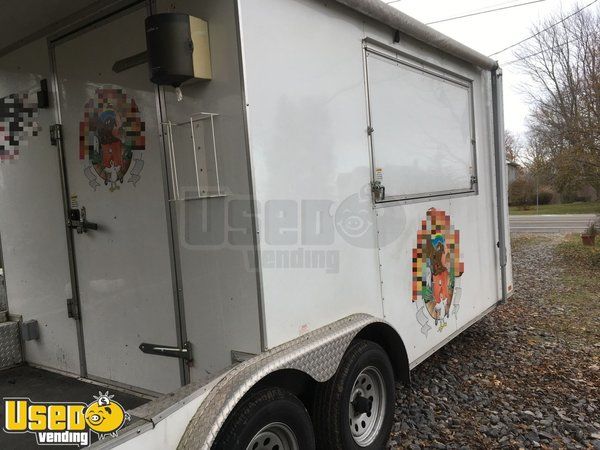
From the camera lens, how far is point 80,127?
9.82 feet

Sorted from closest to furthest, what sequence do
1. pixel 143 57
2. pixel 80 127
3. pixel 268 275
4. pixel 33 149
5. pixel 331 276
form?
1. pixel 268 275
2. pixel 143 57
3. pixel 331 276
4. pixel 80 127
5. pixel 33 149

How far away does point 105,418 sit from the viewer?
5.72ft

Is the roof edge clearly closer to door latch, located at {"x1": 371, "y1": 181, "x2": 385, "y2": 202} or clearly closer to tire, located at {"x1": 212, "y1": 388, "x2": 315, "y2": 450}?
door latch, located at {"x1": 371, "y1": 181, "x2": 385, "y2": 202}

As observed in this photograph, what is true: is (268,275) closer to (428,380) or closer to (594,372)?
(428,380)

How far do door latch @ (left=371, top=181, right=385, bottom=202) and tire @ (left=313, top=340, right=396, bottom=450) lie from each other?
939 mm

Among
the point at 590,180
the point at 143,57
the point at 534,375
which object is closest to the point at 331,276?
the point at 143,57

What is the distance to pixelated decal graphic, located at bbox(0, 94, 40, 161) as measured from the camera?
3268 millimetres

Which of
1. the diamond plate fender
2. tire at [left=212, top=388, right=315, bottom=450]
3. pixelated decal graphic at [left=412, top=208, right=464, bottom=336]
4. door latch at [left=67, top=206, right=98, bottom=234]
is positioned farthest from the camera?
pixelated decal graphic at [left=412, top=208, right=464, bottom=336]

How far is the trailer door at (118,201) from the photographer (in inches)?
103

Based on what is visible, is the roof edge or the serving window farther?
the serving window

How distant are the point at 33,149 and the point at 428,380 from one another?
3676mm

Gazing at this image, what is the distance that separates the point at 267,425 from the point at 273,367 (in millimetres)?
264

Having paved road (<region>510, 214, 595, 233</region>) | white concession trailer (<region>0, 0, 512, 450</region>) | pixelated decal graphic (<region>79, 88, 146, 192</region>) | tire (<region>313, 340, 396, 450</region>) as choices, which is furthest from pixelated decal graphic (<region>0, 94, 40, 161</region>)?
paved road (<region>510, 214, 595, 233</region>)

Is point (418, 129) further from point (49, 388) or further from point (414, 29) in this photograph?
point (49, 388)
